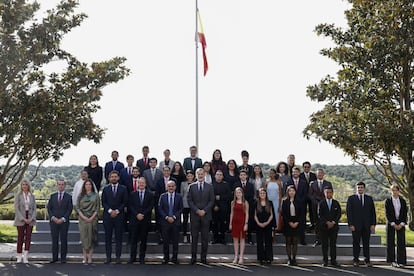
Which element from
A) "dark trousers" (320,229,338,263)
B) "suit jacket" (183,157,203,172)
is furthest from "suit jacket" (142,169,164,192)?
"dark trousers" (320,229,338,263)

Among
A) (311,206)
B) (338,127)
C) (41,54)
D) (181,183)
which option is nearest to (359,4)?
(338,127)

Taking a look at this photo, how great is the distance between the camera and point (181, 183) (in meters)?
14.3

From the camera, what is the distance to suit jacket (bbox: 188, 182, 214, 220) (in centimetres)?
1323

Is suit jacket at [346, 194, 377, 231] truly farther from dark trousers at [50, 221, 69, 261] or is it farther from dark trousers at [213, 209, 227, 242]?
dark trousers at [50, 221, 69, 261]

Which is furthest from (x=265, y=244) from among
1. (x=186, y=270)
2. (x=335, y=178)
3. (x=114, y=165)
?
(x=335, y=178)

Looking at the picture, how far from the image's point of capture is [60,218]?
1325 centimetres

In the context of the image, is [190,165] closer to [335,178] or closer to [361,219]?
[361,219]

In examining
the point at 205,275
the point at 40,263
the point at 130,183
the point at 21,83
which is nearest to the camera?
the point at 205,275

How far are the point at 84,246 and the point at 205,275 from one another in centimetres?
322

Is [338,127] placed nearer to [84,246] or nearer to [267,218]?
[267,218]

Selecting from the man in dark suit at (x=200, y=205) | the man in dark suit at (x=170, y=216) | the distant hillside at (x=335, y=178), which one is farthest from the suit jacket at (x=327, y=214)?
the distant hillside at (x=335, y=178)

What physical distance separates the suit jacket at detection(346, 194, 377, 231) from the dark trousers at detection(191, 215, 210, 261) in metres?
Result: 3.30

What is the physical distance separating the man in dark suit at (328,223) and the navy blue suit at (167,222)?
10.6ft

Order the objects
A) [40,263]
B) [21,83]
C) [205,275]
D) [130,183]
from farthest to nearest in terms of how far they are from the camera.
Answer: [21,83] → [130,183] → [40,263] → [205,275]
